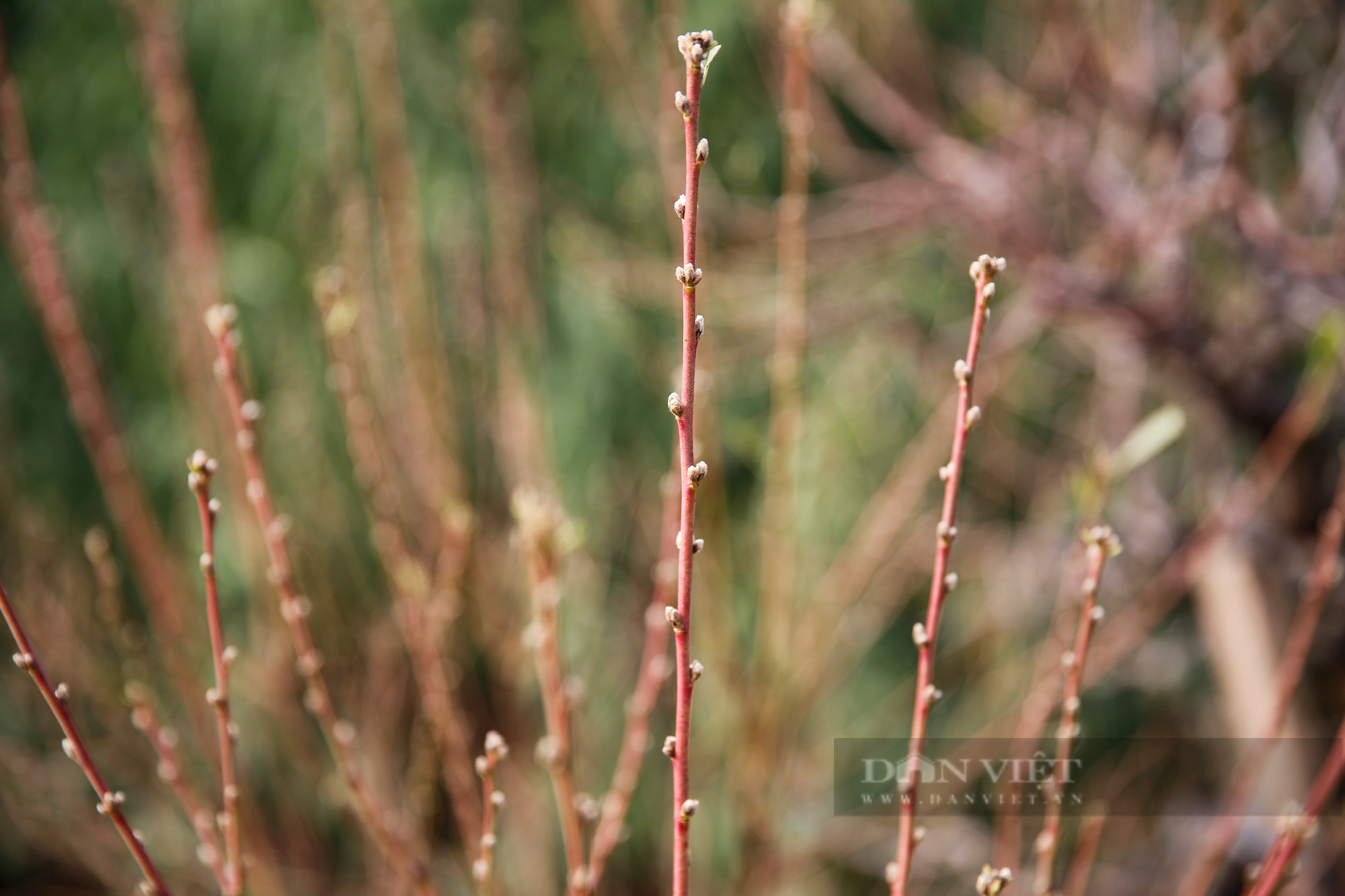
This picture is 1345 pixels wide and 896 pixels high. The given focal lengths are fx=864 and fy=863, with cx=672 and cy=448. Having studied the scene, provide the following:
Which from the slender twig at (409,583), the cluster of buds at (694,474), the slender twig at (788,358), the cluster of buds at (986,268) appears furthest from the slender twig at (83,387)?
the cluster of buds at (986,268)

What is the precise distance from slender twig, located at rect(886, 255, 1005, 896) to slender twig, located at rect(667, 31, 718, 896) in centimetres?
13

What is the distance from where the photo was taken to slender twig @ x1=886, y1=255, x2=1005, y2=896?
458 millimetres

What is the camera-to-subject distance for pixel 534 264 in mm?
1841

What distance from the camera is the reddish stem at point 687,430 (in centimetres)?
39

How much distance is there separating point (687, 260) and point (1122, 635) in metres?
0.99

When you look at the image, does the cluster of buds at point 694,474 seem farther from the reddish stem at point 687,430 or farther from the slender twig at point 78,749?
the slender twig at point 78,749

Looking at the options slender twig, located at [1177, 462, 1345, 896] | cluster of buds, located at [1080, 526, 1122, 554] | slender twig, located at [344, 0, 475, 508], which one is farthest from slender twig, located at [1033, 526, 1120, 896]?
slender twig, located at [344, 0, 475, 508]

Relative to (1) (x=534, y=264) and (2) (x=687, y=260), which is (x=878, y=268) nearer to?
(1) (x=534, y=264)

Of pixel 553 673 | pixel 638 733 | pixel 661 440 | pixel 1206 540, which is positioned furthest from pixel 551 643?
pixel 661 440

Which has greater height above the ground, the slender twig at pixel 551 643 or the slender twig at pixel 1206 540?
the slender twig at pixel 1206 540

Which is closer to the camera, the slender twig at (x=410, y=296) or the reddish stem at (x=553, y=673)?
the reddish stem at (x=553, y=673)

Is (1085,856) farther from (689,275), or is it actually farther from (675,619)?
(689,275)

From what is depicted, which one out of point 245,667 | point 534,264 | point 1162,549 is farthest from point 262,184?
point 1162,549

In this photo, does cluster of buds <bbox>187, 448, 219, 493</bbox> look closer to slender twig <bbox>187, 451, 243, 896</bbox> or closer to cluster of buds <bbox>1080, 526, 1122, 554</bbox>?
slender twig <bbox>187, 451, 243, 896</bbox>
